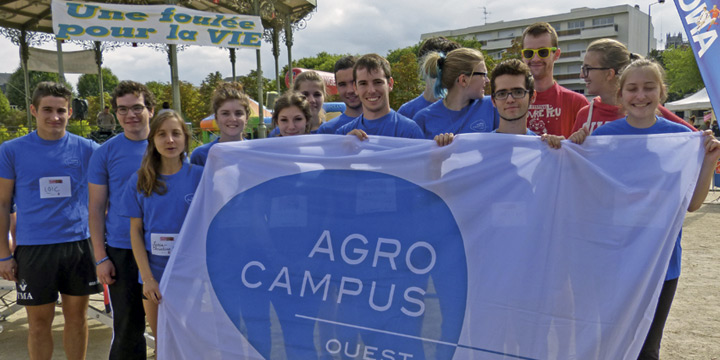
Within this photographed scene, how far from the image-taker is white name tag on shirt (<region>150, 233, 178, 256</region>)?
273 cm

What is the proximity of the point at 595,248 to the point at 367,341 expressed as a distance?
3.44 ft

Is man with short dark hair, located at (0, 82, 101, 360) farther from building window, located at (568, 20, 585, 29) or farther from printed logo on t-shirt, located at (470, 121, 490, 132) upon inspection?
building window, located at (568, 20, 585, 29)

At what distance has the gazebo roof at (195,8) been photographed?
15.5m

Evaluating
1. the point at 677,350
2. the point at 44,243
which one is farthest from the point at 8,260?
the point at 677,350

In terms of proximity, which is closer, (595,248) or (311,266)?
A: (595,248)

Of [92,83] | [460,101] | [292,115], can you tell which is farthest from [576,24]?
[292,115]

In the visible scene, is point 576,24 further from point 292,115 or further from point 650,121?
point 650,121

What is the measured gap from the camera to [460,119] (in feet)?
9.74

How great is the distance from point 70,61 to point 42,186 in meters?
19.1

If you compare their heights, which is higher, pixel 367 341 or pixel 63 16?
pixel 63 16

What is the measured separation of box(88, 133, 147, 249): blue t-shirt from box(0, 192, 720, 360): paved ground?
1388 millimetres

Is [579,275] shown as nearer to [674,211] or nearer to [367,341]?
[674,211]

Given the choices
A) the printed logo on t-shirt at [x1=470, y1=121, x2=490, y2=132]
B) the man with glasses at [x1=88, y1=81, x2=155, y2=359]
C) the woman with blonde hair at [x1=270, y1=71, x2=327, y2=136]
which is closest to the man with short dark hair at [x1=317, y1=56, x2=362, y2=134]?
the woman with blonde hair at [x1=270, y1=71, x2=327, y2=136]

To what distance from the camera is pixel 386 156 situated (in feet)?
8.04
